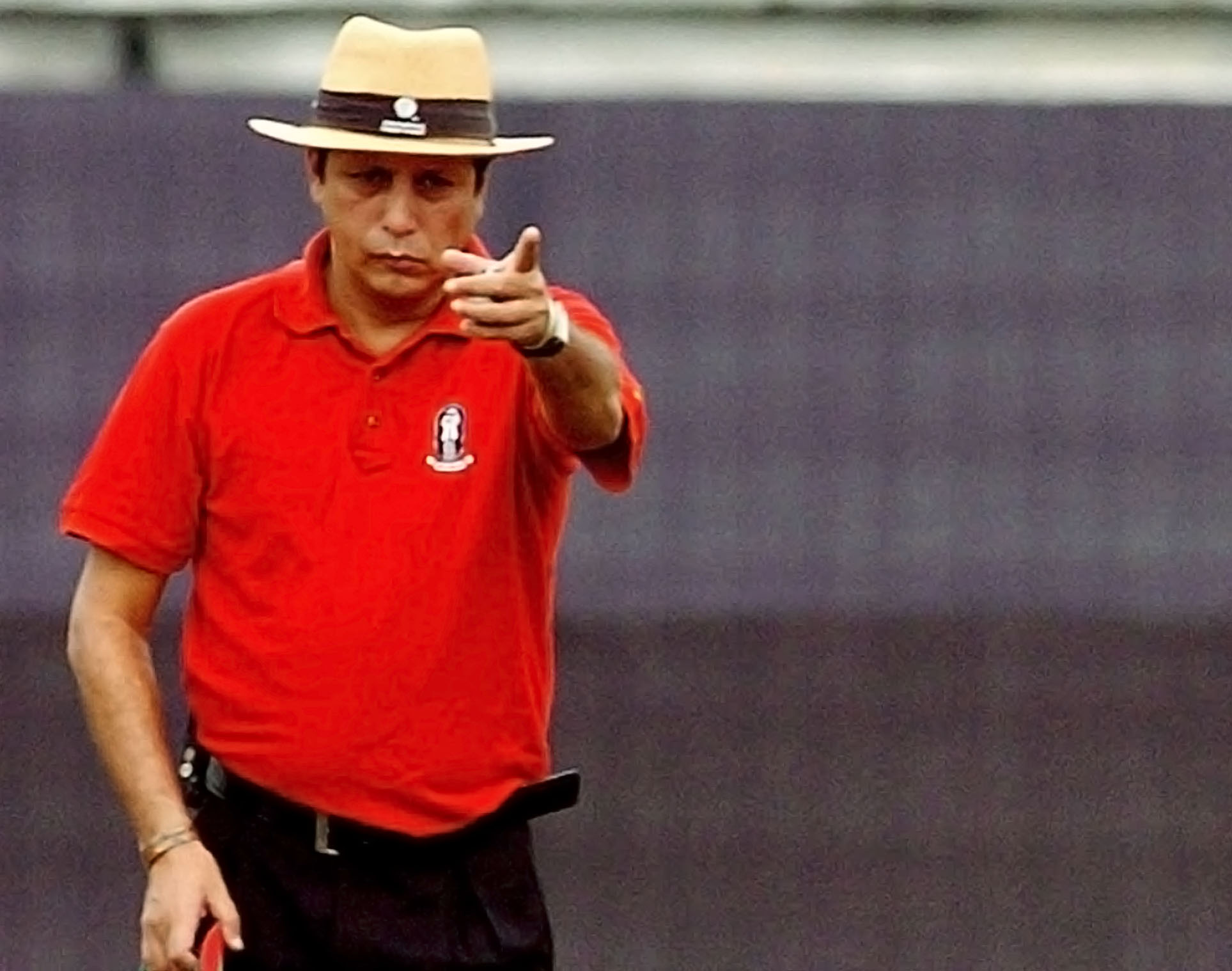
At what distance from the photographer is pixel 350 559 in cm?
398

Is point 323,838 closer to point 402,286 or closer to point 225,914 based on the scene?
point 225,914

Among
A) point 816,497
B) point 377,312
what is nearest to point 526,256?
point 377,312

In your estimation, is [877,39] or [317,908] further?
[877,39]

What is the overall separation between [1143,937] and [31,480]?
2094 millimetres

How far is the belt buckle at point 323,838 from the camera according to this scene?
4.07 m

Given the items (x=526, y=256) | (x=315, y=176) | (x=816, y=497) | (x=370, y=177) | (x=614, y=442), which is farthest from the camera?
(x=816, y=497)

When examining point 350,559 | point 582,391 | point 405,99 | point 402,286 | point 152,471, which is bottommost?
point 350,559

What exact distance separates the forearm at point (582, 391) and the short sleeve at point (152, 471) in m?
0.47

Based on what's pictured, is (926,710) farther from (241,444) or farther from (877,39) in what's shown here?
(241,444)

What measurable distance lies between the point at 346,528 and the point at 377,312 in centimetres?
29

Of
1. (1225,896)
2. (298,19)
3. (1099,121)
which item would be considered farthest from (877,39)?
(1225,896)

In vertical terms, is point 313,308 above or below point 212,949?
above

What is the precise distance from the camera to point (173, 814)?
13.1 feet

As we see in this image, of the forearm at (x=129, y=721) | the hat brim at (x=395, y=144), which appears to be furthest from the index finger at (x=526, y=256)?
the forearm at (x=129, y=721)
